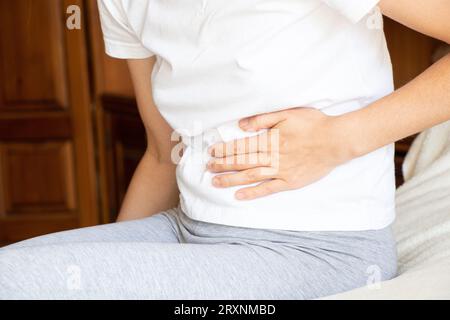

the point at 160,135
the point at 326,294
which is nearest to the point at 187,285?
the point at 326,294

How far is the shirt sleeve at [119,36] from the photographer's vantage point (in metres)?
1.09

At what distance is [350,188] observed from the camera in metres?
0.88

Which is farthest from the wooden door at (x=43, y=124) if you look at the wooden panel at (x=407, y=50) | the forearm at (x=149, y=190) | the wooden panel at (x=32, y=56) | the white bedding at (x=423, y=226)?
the white bedding at (x=423, y=226)

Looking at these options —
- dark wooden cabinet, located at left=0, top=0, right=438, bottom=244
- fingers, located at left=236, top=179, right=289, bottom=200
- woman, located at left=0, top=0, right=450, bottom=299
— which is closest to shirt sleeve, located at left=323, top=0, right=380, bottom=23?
woman, located at left=0, top=0, right=450, bottom=299

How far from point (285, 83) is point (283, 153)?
3.4 inches

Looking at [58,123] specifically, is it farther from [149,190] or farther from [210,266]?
[210,266]

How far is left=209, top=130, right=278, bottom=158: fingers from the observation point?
0.90 m

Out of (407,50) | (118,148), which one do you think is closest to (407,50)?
(407,50)

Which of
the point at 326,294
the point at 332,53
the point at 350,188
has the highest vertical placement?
the point at 332,53

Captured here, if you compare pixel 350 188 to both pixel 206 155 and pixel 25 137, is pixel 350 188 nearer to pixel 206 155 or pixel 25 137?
pixel 206 155

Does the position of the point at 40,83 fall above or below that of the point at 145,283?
above

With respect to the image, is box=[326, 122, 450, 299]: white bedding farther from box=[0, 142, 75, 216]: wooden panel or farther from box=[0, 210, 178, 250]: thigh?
box=[0, 142, 75, 216]: wooden panel

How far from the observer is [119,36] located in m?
1.13
